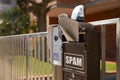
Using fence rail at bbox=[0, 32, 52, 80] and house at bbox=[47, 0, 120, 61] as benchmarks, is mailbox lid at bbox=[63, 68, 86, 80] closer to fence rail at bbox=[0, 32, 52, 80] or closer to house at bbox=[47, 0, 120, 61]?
fence rail at bbox=[0, 32, 52, 80]

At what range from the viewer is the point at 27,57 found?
5.24 m

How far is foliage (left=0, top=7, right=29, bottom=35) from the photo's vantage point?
21562 millimetres

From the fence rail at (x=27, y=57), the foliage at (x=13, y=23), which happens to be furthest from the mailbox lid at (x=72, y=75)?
the foliage at (x=13, y=23)

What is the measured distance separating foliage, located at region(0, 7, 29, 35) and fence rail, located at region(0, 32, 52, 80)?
575 inches

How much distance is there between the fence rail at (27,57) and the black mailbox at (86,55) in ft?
4.34

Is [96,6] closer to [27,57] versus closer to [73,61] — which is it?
[27,57]

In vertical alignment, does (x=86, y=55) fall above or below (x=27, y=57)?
above

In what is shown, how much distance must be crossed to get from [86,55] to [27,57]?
273 cm

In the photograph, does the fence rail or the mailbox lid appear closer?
the mailbox lid

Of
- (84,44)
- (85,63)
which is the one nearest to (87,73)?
(85,63)

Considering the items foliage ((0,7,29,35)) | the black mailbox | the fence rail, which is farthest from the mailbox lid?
foliage ((0,7,29,35))

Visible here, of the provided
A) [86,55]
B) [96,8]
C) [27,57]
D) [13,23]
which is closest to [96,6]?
[96,8]

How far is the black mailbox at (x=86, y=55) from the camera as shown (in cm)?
265

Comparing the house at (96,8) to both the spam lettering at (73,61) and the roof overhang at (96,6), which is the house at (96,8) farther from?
the spam lettering at (73,61)
